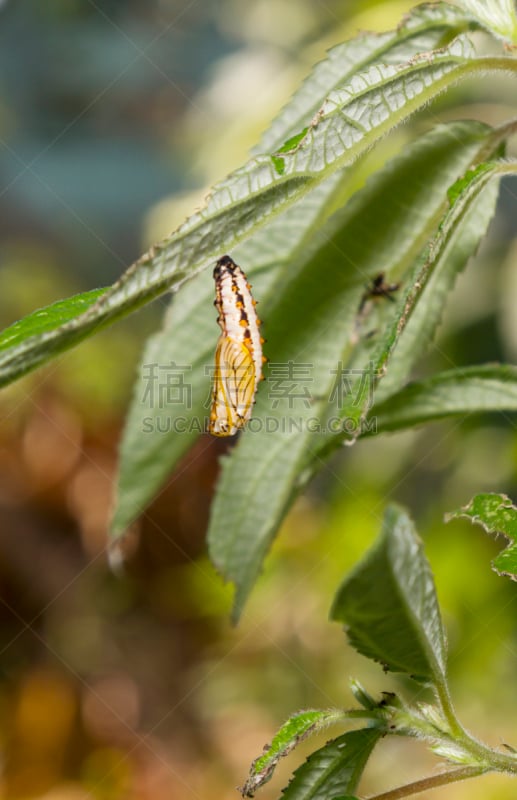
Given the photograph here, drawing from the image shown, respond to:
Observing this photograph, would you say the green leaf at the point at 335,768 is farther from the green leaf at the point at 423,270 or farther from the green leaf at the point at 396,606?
the green leaf at the point at 423,270

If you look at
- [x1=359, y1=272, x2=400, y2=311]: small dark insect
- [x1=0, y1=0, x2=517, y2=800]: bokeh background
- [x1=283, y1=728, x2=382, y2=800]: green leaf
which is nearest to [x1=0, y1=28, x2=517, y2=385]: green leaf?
[x1=359, y1=272, x2=400, y2=311]: small dark insect

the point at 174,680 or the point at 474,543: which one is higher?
the point at 174,680

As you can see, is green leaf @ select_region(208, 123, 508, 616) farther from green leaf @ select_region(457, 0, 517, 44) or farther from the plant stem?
the plant stem

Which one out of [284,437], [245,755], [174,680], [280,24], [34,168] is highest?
[34,168]

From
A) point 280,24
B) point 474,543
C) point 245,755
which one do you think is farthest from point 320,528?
point 280,24

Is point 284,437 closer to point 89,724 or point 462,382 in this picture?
point 462,382

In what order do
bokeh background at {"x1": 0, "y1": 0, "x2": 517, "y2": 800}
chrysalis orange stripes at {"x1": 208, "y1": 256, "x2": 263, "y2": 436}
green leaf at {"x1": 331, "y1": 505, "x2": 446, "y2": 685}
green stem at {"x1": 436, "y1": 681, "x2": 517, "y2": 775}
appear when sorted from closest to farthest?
green leaf at {"x1": 331, "y1": 505, "x2": 446, "y2": 685}, green stem at {"x1": 436, "y1": 681, "x2": 517, "y2": 775}, chrysalis orange stripes at {"x1": 208, "y1": 256, "x2": 263, "y2": 436}, bokeh background at {"x1": 0, "y1": 0, "x2": 517, "y2": 800}
